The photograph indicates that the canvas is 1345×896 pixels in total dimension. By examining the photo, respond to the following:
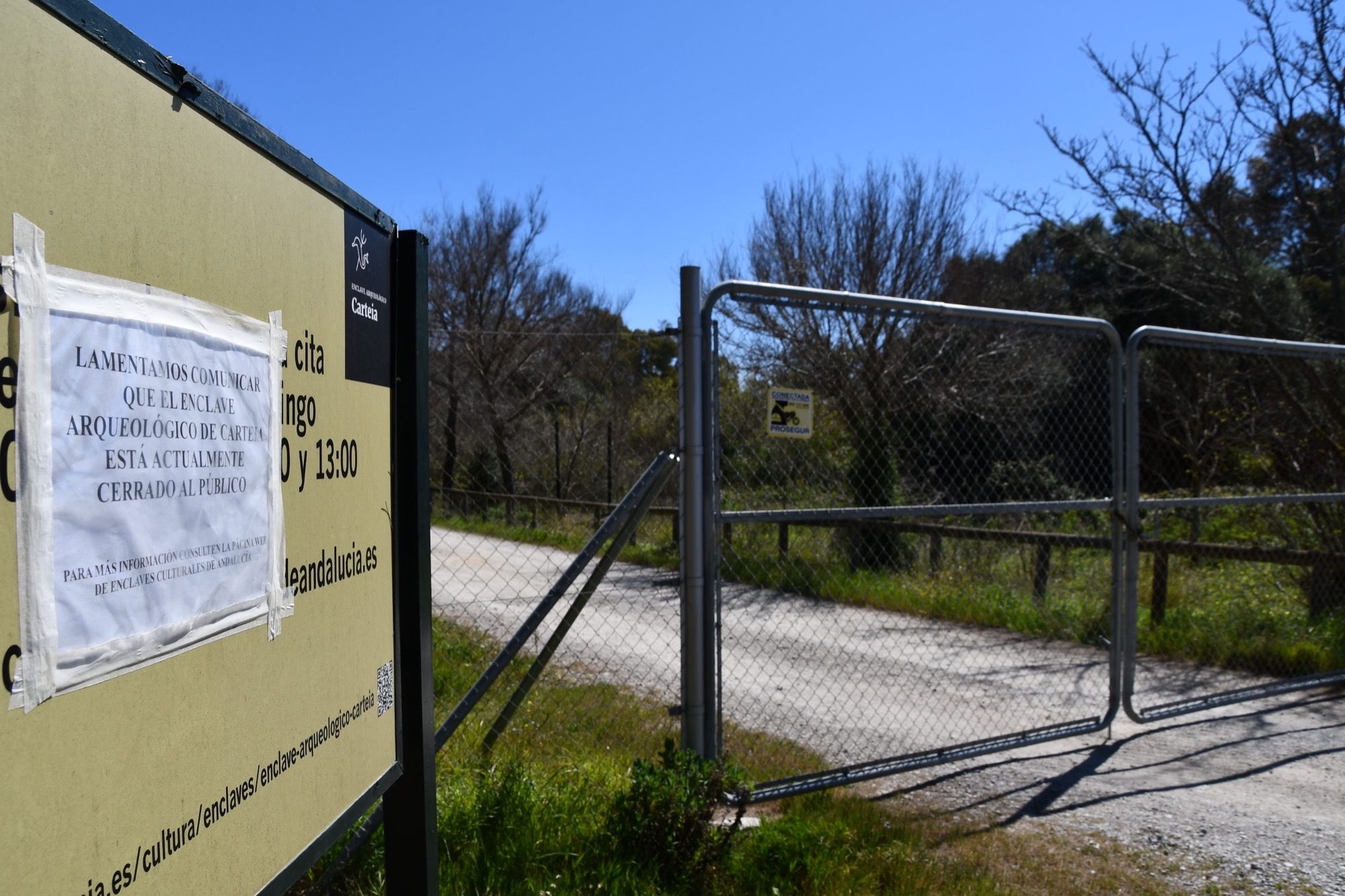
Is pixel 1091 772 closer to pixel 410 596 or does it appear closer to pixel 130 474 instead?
pixel 410 596

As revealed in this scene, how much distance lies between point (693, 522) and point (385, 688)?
1.97 metres

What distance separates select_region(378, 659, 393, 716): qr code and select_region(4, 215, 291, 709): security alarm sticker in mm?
658

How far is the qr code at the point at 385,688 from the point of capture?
8.30 ft

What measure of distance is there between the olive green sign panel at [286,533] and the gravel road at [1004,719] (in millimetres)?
3456

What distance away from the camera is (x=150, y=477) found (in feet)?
5.07

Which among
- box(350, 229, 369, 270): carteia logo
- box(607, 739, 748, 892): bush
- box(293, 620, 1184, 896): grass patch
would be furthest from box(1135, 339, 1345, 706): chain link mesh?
box(350, 229, 369, 270): carteia logo

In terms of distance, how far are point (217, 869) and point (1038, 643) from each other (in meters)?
7.62

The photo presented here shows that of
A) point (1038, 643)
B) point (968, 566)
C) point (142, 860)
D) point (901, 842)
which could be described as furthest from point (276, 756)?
point (1038, 643)

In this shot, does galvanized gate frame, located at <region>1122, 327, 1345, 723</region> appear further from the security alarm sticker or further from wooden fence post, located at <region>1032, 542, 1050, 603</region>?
the security alarm sticker

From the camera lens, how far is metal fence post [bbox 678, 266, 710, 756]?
14.1ft

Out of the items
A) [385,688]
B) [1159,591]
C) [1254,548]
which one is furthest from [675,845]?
[1254,548]

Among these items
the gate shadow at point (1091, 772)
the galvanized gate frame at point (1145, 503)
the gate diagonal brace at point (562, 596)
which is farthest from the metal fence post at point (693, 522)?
the galvanized gate frame at point (1145, 503)

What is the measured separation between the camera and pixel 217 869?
1770mm

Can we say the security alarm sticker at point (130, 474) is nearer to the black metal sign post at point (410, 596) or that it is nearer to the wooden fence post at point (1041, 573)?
the black metal sign post at point (410, 596)
